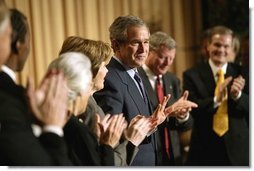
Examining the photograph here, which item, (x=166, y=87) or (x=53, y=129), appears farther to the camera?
(x=166, y=87)

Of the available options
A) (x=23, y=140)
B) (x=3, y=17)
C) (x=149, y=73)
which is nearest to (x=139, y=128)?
(x=149, y=73)

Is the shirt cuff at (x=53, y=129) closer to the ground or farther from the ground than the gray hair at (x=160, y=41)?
closer to the ground

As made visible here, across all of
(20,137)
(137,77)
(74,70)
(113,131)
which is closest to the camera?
(20,137)

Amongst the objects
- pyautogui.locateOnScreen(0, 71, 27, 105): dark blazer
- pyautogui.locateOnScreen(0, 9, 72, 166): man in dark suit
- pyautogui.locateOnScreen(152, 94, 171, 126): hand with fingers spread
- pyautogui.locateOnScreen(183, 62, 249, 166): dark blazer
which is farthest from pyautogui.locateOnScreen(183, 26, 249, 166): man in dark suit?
pyautogui.locateOnScreen(0, 71, 27, 105): dark blazer

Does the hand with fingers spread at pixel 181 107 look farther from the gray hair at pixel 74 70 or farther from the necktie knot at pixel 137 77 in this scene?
the gray hair at pixel 74 70

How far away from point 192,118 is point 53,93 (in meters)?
0.59

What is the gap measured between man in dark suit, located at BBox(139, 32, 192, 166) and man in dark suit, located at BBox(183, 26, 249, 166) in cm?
5

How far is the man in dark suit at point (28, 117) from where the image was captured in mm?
1386

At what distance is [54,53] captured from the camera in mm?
1564

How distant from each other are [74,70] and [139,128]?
35cm

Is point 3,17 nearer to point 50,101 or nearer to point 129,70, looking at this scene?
point 50,101

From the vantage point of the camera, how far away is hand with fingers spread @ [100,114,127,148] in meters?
1.55

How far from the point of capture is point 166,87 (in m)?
1.70

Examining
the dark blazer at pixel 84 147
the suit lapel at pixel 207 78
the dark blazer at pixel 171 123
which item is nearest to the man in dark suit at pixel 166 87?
the dark blazer at pixel 171 123
